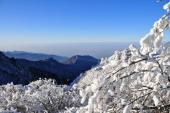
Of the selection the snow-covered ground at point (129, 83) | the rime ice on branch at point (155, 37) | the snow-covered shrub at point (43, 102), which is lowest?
the snow-covered shrub at point (43, 102)

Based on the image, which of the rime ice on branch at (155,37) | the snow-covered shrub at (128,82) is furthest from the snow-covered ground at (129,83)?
the rime ice on branch at (155,37)

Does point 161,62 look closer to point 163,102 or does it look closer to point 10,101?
point 163,102

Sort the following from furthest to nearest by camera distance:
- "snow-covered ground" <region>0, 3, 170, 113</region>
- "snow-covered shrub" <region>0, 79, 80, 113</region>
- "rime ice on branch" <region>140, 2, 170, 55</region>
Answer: "snow-covered shrub" <region>0, 79, 80, 113</region>, "snow-covered ground" <region>0, 3, 170, 113</region>, "rime ice on branch" <region>140, 2, 170, 55</region>

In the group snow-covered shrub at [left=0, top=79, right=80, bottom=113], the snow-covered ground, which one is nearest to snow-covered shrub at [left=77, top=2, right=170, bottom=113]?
the snow-covered ground

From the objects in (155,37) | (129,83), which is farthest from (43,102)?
(155,37)

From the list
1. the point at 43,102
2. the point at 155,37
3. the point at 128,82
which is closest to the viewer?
the point at 155,37

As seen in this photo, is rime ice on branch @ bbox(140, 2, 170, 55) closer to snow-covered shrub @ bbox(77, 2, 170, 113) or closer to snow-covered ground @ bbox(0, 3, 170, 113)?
snow-covered ground @ bbox(0, 3, 170, 113)

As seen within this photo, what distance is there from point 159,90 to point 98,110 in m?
0.95

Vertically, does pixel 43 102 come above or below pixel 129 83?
below

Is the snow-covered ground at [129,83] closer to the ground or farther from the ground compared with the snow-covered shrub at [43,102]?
farther from the ground

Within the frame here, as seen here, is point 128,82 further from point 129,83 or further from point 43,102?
point 43,102

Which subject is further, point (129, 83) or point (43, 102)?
point (43, 102)

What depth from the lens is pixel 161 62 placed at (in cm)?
632

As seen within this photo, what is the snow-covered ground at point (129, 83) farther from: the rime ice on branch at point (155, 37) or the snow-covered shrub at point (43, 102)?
the snow-covered shrub at point (43, 102)
